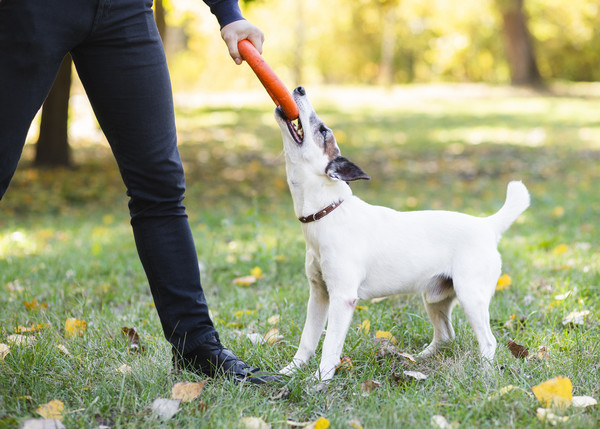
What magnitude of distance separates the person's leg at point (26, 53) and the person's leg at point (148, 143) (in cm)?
11

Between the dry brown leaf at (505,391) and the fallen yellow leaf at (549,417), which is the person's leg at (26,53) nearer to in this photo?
the dry brown leaf at (505,391)

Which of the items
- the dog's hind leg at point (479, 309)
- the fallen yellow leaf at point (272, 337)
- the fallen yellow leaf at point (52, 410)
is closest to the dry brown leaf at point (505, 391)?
the dog's hind leg at point (479, 309)

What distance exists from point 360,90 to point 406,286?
22428 millimetres

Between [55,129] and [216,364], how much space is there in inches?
310

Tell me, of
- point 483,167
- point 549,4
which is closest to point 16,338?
point 483,167

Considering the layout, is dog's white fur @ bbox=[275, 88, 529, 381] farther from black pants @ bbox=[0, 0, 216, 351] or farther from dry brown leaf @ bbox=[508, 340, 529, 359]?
black pants @ bbox=[0, 0, 216, 351]

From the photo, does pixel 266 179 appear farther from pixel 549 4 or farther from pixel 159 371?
pixel 549 4

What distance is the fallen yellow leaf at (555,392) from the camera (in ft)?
7.18

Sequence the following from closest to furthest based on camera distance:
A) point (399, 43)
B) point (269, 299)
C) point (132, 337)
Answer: point (132, 337) < point (269, 299) < point (399, 43)

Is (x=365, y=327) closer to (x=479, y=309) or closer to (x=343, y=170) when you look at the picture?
(x=479, y=309)

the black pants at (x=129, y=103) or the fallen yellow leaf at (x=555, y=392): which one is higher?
the black pants at (x=129, y=103)

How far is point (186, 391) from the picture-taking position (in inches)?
90.4

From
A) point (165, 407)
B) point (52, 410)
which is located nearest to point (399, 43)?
point (165, 407)

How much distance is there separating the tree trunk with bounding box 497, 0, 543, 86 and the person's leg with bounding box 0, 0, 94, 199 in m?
23.4
